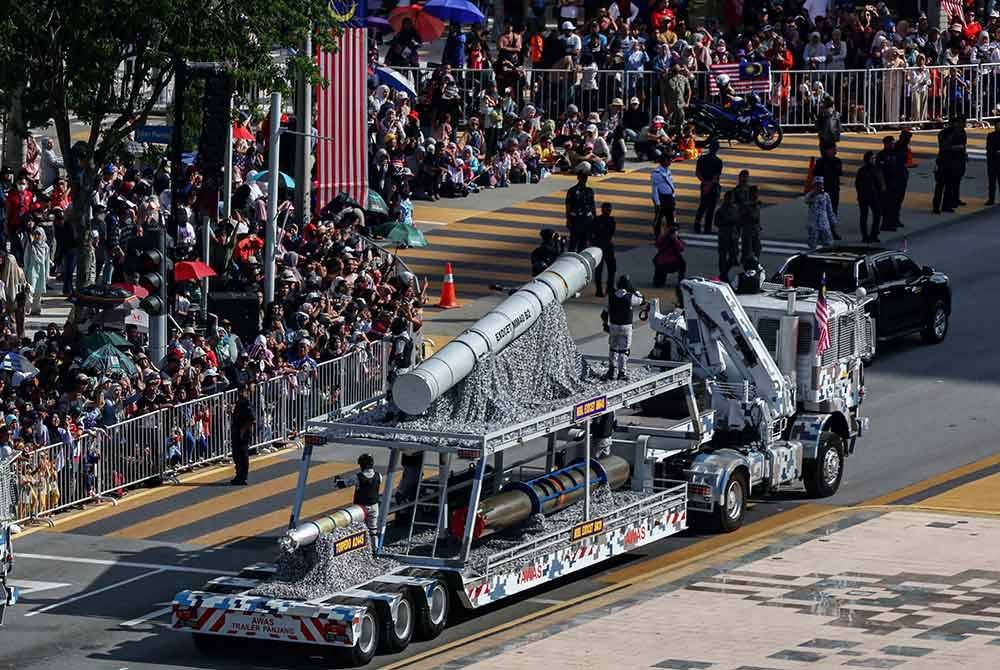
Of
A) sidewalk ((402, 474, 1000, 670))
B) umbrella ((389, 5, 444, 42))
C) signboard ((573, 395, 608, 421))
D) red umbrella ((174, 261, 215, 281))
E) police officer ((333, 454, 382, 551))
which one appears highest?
umbrella ((389, 5, 444, 42))

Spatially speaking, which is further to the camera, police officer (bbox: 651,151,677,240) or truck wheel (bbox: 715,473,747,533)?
police officer (bbox: 651,151,677,240)

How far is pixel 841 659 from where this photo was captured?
24.4 meters

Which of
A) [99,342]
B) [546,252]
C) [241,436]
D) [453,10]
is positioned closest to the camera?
[241,436]

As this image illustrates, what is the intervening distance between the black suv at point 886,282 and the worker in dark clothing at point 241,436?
9615mm

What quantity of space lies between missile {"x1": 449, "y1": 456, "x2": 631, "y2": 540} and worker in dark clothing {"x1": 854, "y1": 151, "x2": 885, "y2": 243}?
17758 mm

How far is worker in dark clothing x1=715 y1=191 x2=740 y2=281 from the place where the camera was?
4297 cm

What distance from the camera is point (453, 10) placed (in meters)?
53.0

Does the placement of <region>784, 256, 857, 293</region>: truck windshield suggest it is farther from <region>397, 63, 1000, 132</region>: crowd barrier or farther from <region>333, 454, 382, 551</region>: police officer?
<region>333, 454, 382, 551</region>: police officer

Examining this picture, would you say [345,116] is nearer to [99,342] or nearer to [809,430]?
[99,342]

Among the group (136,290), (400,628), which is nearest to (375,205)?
(136,290)

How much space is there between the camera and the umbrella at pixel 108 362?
3331 centimetres

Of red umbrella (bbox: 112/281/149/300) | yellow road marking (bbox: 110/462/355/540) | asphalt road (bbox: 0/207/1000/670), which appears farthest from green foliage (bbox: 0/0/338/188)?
asphalt road (bbox: 0/207/1000/670)

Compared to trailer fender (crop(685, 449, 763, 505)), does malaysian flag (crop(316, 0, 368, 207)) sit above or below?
above

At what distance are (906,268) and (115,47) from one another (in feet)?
44.3
